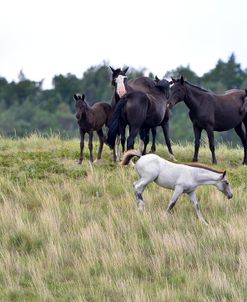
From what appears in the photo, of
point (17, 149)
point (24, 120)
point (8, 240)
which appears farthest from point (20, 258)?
point (24, 120)

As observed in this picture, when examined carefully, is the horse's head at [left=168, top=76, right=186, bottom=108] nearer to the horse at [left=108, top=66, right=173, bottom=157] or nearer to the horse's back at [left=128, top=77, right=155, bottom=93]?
the horse at [left=108, top=66, right=173, bottom=157]

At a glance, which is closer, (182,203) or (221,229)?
(221,229)

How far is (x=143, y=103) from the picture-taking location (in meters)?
12.7

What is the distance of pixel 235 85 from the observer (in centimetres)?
5622

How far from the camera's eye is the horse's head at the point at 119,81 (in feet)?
42.4

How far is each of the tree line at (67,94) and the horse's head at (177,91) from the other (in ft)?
113

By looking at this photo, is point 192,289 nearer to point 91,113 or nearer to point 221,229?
point 221,229

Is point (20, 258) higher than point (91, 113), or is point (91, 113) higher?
point (91, 113)

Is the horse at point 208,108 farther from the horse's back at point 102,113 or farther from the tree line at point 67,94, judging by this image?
the tree line at point 67,94

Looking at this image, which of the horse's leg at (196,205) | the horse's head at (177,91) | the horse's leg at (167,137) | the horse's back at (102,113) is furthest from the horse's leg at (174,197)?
the horse's leg at (167,137)

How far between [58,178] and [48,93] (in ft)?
153

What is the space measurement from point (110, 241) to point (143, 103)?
4729 millimetres

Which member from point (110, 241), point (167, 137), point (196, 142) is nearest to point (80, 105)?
point (167, 137)

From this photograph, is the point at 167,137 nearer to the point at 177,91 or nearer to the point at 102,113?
the point at 177,91
